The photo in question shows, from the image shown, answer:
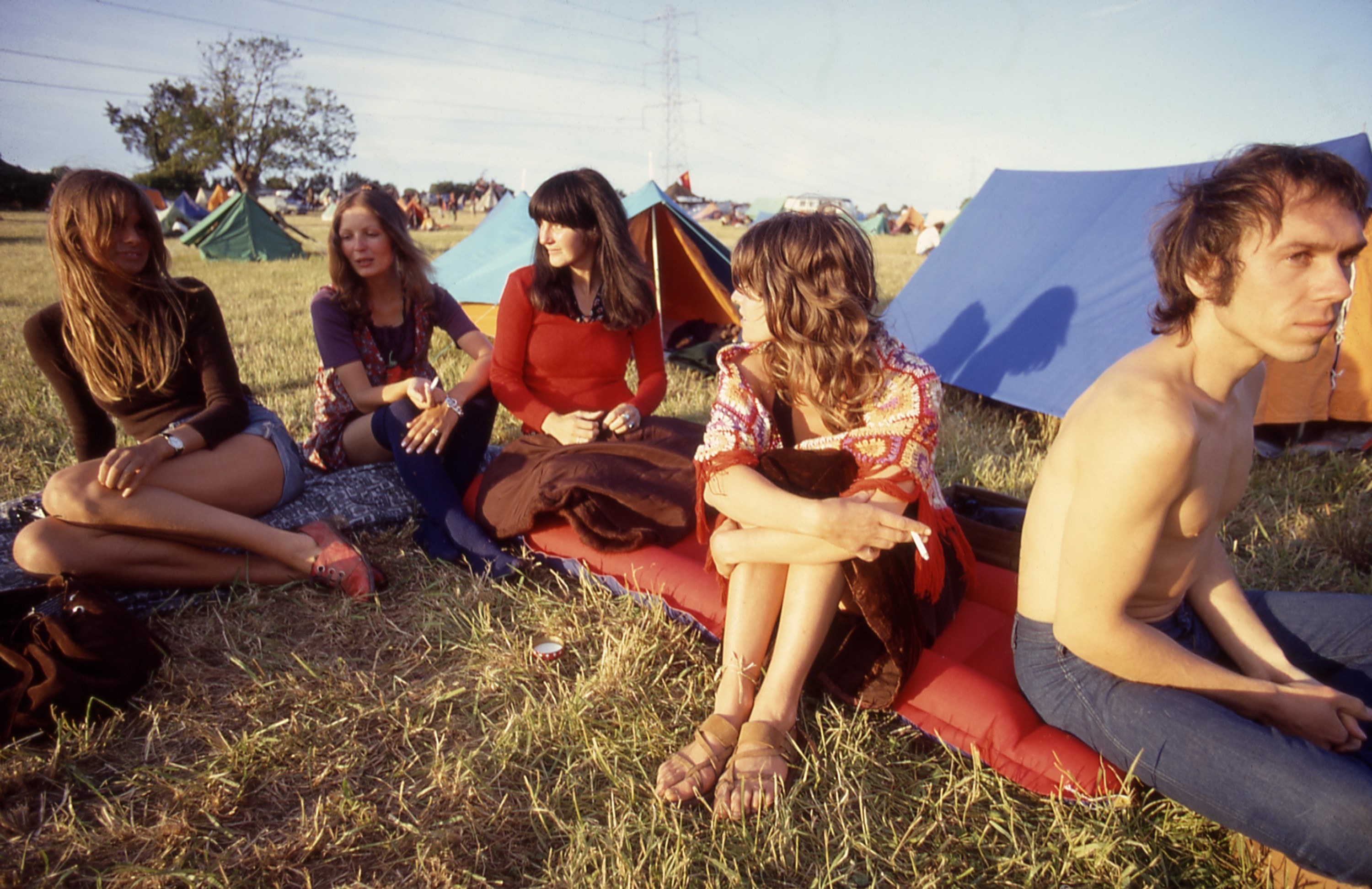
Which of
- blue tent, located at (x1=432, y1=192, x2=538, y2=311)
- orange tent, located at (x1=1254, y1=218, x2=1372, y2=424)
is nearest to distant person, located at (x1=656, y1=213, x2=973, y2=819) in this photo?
orange tent, located at (x1=1254, y1=218, x2=1372, y2=424)

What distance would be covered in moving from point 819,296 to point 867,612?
31.2 inches

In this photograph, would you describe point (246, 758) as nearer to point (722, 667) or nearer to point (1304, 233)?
point (722, 667)

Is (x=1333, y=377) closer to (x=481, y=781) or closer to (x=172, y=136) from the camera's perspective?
(x=481, y=781)

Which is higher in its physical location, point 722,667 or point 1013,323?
point 1013,323

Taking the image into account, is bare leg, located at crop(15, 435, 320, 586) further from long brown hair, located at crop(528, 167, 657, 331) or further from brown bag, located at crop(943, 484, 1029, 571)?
brown bag, located at crop(943, 484, 1029, 571)

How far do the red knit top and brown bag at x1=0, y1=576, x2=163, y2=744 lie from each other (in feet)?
4.96

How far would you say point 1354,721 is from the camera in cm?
161

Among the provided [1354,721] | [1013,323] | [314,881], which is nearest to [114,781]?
[314,881]

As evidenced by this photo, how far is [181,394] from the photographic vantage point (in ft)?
9.70

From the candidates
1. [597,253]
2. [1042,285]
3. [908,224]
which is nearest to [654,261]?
[1042,285]

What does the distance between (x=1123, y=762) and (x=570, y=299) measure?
8.22 ft

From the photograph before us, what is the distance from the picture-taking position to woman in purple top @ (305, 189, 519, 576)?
3.10 m

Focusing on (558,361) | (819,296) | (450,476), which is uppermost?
(819,296)

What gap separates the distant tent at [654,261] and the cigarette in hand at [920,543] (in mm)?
4482
